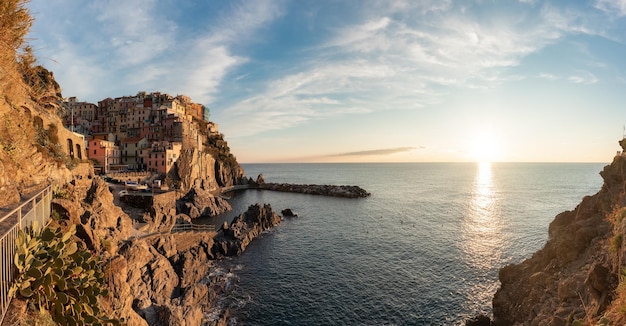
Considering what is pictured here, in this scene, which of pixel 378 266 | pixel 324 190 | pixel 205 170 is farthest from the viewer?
pixel 324 190

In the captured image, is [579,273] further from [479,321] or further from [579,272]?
[479,321]

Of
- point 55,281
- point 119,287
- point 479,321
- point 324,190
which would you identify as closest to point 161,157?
point 324,190

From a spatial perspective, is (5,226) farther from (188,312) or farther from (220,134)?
(220,134)

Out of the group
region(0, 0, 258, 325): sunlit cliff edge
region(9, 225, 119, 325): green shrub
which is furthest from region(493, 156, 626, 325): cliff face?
region(0, 0, 258, 325): sunlit cliff edge

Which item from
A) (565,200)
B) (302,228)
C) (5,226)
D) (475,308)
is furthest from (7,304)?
(565,200)

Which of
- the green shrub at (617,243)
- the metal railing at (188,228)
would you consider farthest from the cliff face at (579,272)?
the metal railing at (188,228)

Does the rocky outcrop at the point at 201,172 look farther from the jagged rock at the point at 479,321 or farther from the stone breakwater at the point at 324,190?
the jagged rock at the point at 479,321

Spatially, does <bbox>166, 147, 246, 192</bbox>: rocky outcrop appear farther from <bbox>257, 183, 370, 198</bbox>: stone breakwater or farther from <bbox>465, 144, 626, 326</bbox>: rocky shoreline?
<bbox>465, 144, 626, 326</bbox>: rocky shoreline
